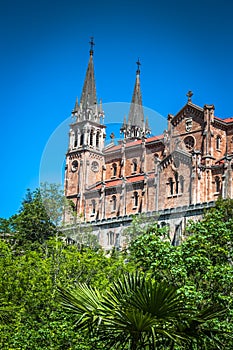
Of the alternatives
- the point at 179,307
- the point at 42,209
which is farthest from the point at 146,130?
the point at 179,307

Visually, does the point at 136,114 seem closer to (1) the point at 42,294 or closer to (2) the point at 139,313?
(1) the point at 42,294

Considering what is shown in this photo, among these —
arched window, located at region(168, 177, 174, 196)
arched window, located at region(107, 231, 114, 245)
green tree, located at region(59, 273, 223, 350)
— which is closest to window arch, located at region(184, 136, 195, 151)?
arched window, located at region(168, 177, 174, 196)

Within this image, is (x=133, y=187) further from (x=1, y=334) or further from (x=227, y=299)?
(x=227, y=299)

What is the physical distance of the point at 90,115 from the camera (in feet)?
270

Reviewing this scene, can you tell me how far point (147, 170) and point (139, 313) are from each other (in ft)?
207

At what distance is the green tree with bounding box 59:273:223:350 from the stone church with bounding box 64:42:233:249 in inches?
1715

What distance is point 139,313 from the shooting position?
12.7 metres

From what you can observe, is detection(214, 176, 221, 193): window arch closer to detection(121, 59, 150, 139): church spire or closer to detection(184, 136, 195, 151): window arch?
detection(184, 136, 195, 151): window arch

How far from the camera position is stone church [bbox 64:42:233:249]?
6212cm

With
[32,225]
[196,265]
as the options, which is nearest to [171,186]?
[32,225]

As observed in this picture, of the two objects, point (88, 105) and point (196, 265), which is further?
point (88, 105)

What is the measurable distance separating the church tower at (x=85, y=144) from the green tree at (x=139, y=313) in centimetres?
6435

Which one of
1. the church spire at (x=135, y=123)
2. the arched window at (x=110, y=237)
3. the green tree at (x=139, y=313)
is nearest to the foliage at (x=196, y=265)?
the green tree at (x=139, y=313)

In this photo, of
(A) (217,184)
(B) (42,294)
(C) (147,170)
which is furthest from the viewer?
(C) (147,170)
